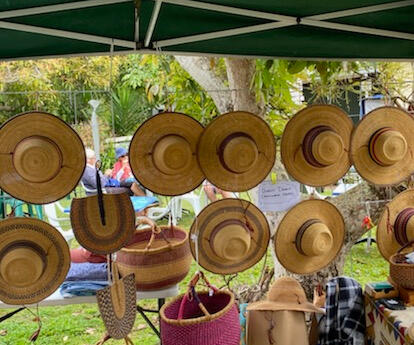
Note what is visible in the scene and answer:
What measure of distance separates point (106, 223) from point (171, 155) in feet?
1.51

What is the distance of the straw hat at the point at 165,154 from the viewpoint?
84.4 inches

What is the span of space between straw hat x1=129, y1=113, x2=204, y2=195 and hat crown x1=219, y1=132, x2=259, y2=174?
0.51 feet

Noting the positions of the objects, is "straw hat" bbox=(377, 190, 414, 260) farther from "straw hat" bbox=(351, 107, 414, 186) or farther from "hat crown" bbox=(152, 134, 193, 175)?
"hat crown" bbox=(152, 134, 193, 175)

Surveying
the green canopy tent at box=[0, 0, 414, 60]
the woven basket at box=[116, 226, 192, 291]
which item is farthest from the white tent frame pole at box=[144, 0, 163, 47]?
the woven basket at box=[116, 226, 192, 291]

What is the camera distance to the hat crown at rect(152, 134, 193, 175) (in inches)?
83.8

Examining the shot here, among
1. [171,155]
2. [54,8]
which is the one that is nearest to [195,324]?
[171,155]

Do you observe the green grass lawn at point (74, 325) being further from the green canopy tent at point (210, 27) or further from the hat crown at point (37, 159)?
the hat crown at point (37, 159)

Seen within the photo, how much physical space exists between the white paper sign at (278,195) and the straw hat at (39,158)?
1.00 m

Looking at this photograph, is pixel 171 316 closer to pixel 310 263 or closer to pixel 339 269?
pixel 310 263

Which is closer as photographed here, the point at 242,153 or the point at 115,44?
the point at 115,44

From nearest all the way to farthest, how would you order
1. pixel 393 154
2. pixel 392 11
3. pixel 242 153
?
pixel 392 11
pixel 242 153
pixel 393 154

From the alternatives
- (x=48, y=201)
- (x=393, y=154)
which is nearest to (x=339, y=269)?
(x=393, y=154)

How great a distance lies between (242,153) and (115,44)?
0.78 metres

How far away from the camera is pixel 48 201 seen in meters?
2.04
